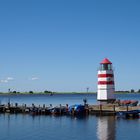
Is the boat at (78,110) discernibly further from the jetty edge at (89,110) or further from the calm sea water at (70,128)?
the calm sea water at (70,128)

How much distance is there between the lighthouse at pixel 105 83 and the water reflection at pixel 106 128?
8134 mm

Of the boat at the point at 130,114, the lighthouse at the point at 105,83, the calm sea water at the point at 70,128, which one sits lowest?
the calm sea water at the point at 70,128

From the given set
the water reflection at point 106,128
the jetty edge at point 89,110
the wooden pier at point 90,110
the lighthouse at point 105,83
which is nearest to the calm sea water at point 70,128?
the water reflection at point 106,128

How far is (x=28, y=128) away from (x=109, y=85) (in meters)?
23.7

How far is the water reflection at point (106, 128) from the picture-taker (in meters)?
49.7

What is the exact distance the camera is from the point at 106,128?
2251 inches

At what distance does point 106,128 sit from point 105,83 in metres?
20.4

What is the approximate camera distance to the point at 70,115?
76562mm

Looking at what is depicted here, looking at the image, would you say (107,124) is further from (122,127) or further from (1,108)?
(1,108)

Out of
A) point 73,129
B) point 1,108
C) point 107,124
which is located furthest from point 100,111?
point 1,108

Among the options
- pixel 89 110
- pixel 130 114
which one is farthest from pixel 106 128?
pixel 89 110

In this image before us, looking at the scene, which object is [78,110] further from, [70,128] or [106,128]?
[106,128]

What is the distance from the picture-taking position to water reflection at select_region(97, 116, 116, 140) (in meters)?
49.7

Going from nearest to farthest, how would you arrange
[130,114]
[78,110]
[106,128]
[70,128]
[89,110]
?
[106,128] → [70,128] → [130,114] → [78,110] → [89,110]
